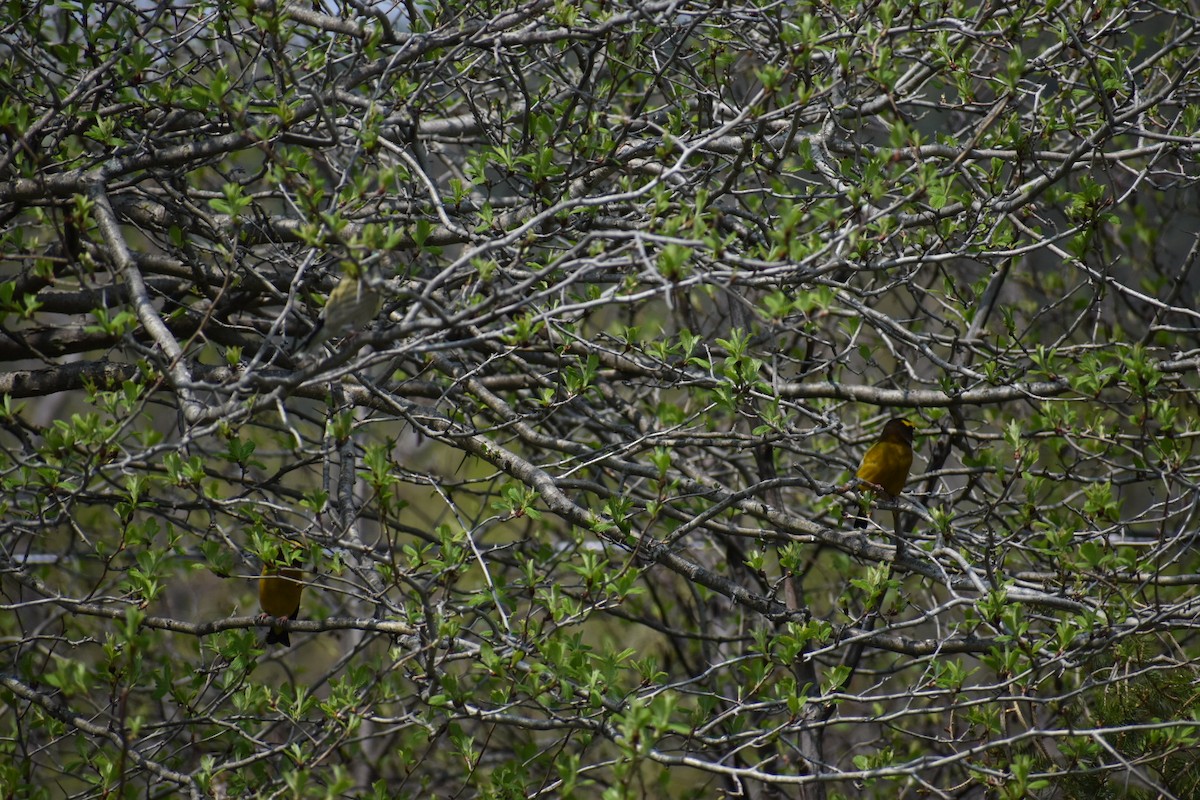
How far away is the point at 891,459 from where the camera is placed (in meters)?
4.79

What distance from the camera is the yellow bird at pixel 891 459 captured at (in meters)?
4.75

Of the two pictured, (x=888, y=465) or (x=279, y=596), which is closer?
(x=279, y=596)

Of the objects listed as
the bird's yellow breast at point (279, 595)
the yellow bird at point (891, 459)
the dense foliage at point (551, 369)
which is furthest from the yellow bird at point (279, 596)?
the yellow bird at point (891, 459)

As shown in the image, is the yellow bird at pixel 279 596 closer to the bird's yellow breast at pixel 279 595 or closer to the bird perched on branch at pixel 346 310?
the bird's yellow breast at pixel 279 595

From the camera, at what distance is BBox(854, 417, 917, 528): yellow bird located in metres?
4.75

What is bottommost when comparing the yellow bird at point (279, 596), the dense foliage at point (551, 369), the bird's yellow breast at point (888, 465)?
the bird's yellow breast at point (888, 465)

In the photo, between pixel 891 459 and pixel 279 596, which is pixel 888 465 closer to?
pixel 891 459

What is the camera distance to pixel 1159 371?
3832 millimetres

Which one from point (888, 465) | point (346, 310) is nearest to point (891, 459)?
point (888, 465)

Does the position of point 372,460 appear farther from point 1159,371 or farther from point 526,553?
point 1159,371

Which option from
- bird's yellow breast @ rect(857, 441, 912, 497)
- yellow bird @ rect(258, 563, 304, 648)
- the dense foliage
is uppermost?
the dense foliage

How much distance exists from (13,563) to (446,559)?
5.16ft

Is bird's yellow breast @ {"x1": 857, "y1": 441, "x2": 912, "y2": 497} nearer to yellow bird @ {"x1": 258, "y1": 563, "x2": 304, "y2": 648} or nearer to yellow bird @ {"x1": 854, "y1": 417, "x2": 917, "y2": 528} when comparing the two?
yellow bird @ {"x1": 854, "y1": 417, "x2": 917, "y2": 528}

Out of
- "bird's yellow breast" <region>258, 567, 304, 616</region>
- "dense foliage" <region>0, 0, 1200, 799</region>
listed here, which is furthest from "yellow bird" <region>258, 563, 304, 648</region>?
"dense foliage" <region>0, 0, 1200, 799</region>
